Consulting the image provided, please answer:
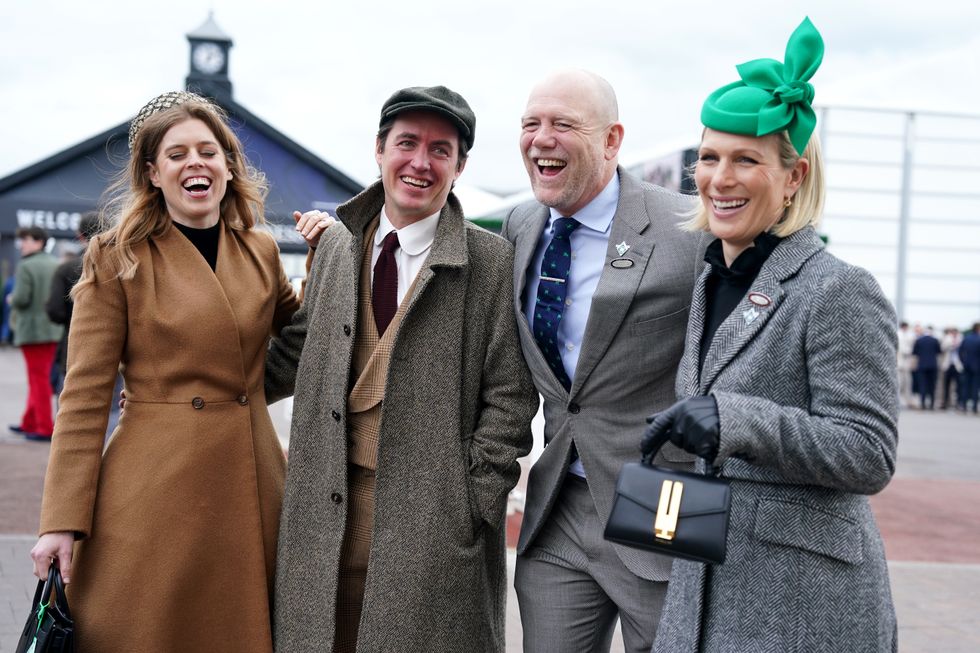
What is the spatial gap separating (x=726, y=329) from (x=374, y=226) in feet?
4.26

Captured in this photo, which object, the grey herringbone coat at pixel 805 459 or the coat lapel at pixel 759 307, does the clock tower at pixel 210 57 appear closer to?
the coat lapel at pixel 759 307

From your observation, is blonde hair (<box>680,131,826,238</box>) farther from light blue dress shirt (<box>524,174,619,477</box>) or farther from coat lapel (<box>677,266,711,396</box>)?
light blue dress shirt (<box>524,174,619,477</box>)

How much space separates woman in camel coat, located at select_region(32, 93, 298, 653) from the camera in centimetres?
301

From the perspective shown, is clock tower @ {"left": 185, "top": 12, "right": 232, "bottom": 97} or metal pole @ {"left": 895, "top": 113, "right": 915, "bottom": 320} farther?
clock tower @ {"left": 185, "top": 12, "right": 232, "bottom": 97}

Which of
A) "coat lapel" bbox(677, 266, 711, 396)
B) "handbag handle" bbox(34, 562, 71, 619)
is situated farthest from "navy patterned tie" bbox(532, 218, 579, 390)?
"handbag handle" bbox(34, 562, 71, 619)

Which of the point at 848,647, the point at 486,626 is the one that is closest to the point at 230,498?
the point at 486,626

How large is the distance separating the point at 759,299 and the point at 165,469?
1.83 meters

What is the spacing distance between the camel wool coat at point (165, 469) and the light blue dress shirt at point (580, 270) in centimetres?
95

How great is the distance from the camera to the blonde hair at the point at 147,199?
3.08 meters

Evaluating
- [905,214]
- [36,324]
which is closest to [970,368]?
[905,214]

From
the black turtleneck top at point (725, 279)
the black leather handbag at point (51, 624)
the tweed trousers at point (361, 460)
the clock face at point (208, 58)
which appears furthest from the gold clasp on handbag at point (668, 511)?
the clock face at point (208, 58)

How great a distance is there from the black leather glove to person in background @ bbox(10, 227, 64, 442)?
8903 millimetres

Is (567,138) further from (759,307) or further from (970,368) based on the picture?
(970,368)

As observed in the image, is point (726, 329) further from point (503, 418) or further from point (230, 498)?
point (230, 498)
